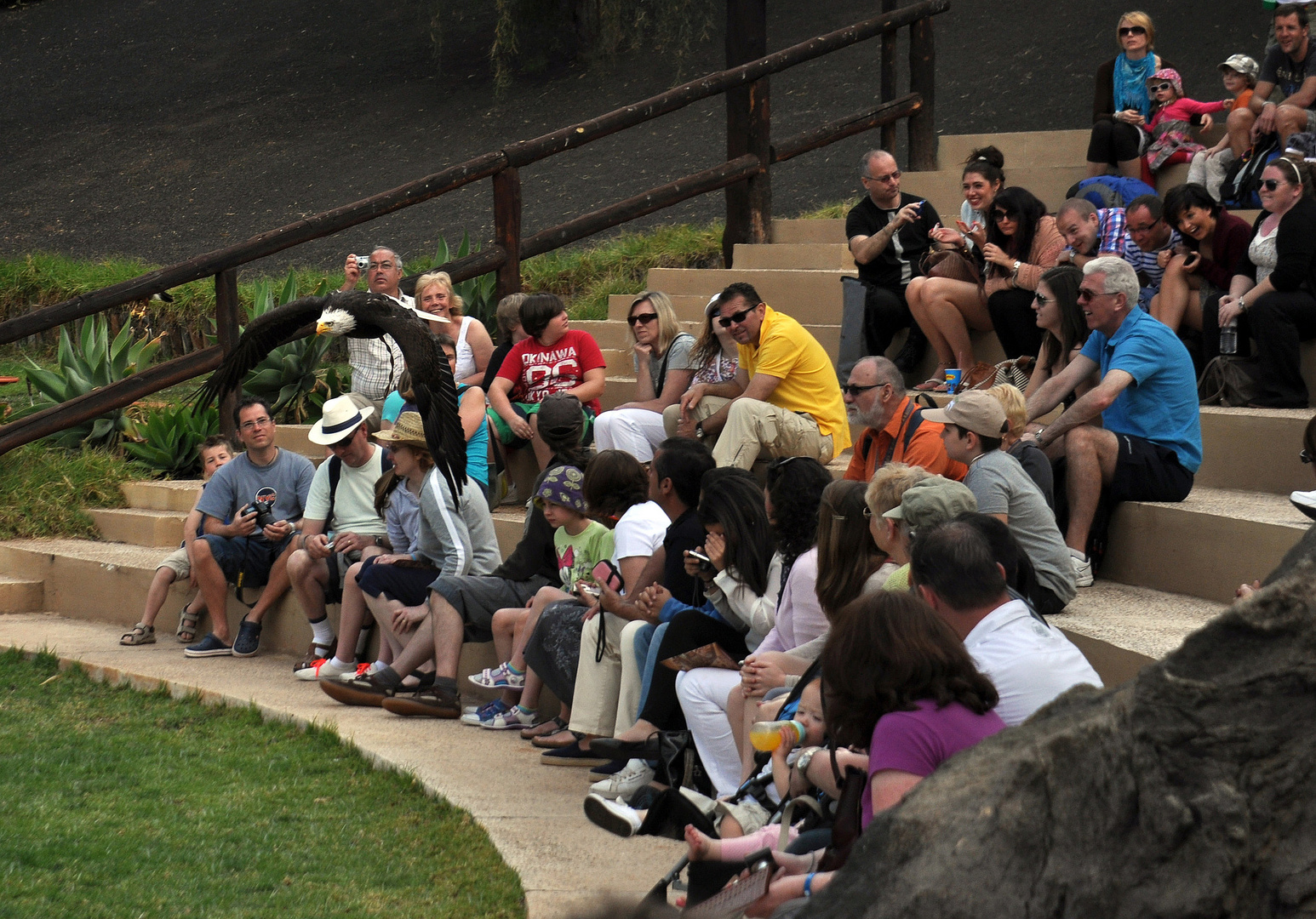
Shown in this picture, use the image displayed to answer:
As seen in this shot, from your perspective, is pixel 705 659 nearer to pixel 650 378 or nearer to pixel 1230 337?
pixel 650 378

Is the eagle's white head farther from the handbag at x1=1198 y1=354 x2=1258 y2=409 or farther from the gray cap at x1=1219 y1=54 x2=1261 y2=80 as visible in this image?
the gray cap at x1=1219 y1=54 x2=1261 y2=80

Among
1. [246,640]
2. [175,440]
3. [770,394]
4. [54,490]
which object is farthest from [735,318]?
[54,490]

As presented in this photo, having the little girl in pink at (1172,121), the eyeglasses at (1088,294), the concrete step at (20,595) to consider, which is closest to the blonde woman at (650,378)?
the eyeglasses at (1088,294)

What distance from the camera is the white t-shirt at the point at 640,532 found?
17.5 feet

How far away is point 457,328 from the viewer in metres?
7.70

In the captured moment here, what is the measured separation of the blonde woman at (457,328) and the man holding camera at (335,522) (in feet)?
2.47

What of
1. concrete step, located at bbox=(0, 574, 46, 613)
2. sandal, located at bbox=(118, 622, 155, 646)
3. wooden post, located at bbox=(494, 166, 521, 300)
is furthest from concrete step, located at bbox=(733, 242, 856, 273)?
concrete step, located at bbox=(0, 574, 46, 613)

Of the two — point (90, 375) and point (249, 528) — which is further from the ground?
point (90, 375)

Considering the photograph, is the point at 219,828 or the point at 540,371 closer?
the point at 219,828

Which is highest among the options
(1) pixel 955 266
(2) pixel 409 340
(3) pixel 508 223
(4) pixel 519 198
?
(4) pixel 519 198

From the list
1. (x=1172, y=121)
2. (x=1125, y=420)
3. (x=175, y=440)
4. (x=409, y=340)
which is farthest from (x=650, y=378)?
(x=175, y=440)

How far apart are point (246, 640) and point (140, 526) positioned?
5.42 ft

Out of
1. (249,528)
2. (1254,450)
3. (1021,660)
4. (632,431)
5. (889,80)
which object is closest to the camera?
(1021,660)

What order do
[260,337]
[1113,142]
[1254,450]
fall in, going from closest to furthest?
[1254,450]
[260,337]
[1113,142]
